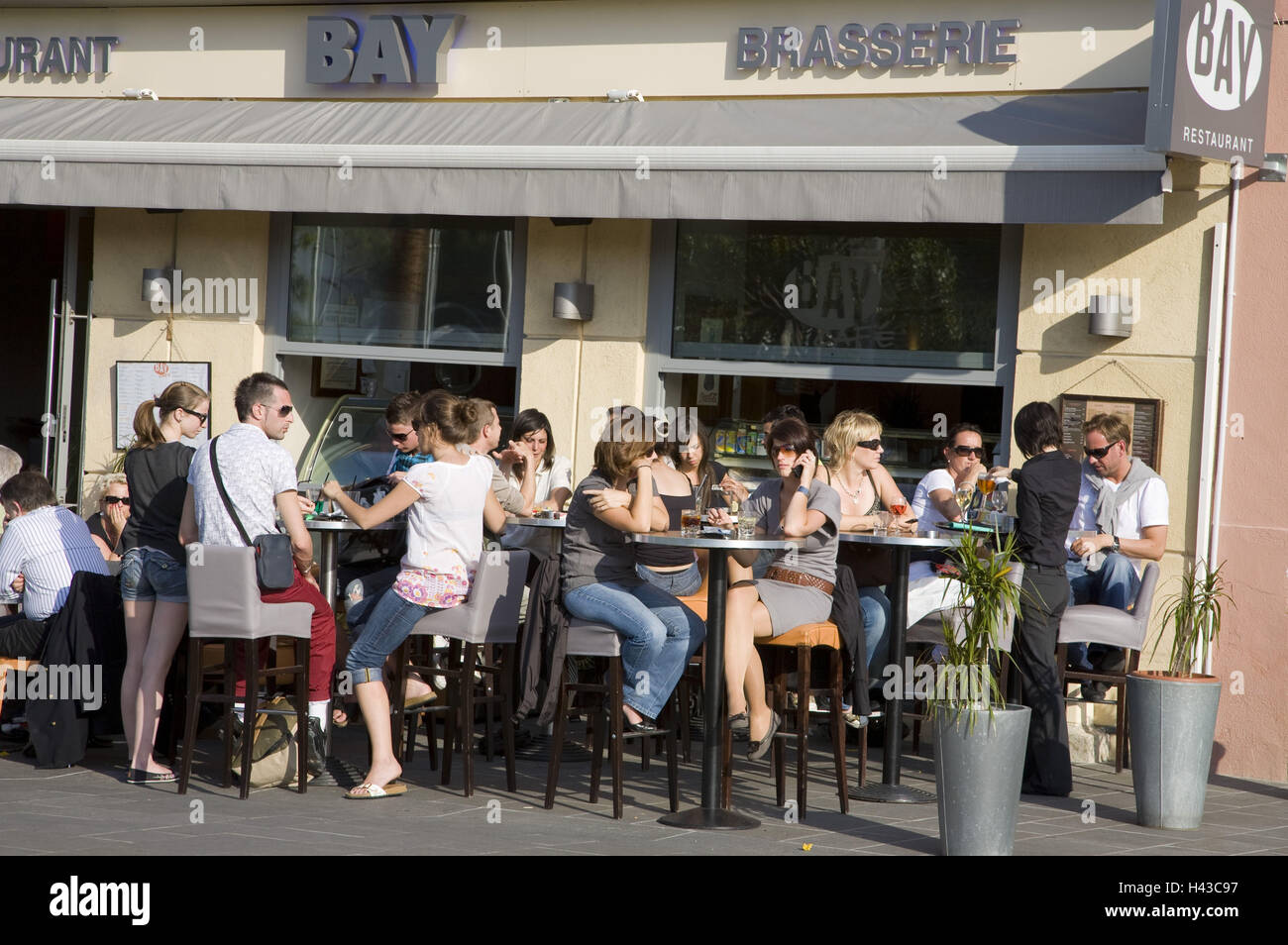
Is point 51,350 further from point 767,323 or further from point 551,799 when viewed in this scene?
point 551,799

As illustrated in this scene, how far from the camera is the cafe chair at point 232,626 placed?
251 inches

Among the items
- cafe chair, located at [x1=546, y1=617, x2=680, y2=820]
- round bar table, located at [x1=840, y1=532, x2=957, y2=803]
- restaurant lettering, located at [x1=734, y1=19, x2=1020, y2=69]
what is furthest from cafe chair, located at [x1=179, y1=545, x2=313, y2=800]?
restaurant lettering, located at [x1=734, y1=19, x2=1020, y2=69]

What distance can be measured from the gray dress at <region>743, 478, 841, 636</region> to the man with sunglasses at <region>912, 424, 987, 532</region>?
1.53 m

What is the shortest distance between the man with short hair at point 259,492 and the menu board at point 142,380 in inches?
146

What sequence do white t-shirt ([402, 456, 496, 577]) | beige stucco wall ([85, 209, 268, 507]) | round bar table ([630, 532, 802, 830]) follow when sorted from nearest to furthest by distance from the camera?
round bar table ([630, 532, 802, 830]) < white t-shirt ([402, 456, 496, 577]) < beige stucco wall ([85, 209, 268, 507])

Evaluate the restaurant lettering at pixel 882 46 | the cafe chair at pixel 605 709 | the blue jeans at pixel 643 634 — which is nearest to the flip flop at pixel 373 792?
the cafe chair at pixel 605 709

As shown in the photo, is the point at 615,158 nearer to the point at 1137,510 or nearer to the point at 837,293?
the point at 837,293

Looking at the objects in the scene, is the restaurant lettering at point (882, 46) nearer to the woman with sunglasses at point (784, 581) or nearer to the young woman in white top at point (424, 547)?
the woman with sunglasses at point (784, 581)

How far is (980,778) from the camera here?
5586 mm

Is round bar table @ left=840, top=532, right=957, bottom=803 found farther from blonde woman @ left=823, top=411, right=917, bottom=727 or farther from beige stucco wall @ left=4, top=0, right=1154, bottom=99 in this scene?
beige stucco wall @ left=4, top=0, right=1154, bottom=99

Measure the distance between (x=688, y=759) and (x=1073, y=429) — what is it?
8.75ft

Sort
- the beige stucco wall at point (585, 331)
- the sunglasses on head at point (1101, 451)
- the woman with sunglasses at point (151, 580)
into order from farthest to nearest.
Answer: the beige stucco wall at point (585, 331), the sunglasses on head at point (1101, 451), the woman with sunglasses at point (151, 580)

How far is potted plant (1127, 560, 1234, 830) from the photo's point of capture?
6.30 metres
